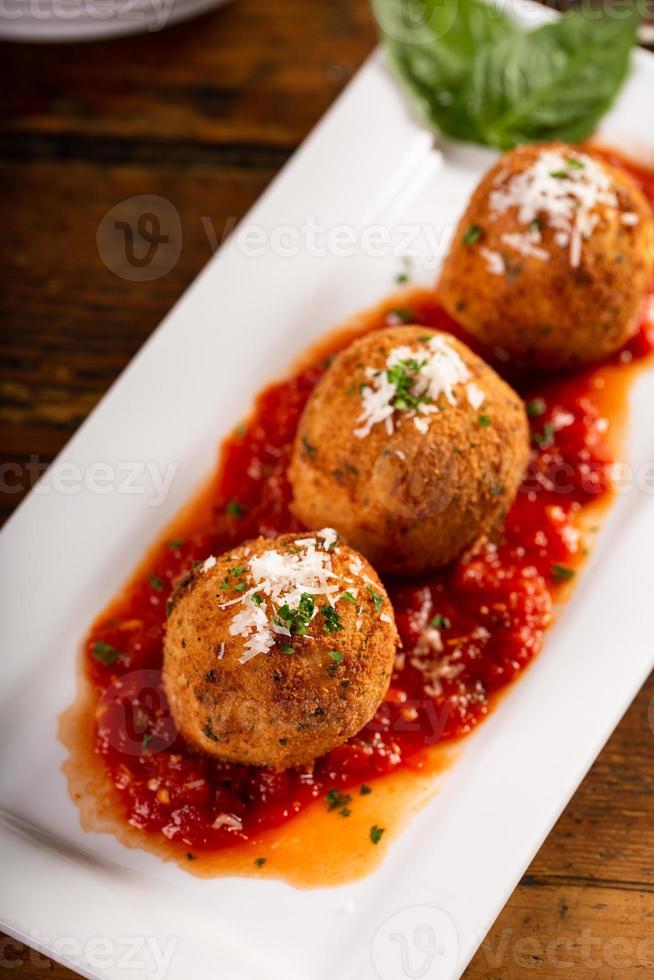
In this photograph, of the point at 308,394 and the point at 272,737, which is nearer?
the point at 272,737

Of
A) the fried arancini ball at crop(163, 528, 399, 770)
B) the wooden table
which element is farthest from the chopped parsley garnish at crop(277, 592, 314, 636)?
the wooden table

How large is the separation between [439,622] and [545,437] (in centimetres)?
75

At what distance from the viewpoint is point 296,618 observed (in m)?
2.88

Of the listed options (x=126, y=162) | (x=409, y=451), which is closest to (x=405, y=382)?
(x=409, y=451)

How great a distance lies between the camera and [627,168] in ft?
14.0

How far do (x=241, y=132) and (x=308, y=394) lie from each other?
1.43 metres

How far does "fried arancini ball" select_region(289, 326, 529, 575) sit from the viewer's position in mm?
3229

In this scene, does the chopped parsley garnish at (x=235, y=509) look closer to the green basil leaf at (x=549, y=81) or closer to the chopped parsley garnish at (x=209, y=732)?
the chopped parsley garnish at (x=209, y=732)

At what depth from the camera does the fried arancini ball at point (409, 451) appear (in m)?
3.23

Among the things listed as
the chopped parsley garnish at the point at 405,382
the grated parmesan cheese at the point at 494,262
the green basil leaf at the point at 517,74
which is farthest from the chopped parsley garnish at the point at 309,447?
the green basil leaf at the point at 517,74

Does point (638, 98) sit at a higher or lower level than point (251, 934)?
higher

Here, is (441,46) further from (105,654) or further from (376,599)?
(105,654)

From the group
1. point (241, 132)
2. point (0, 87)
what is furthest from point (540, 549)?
point (0, 87)

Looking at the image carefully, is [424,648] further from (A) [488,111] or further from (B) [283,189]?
(A) [488,111]
